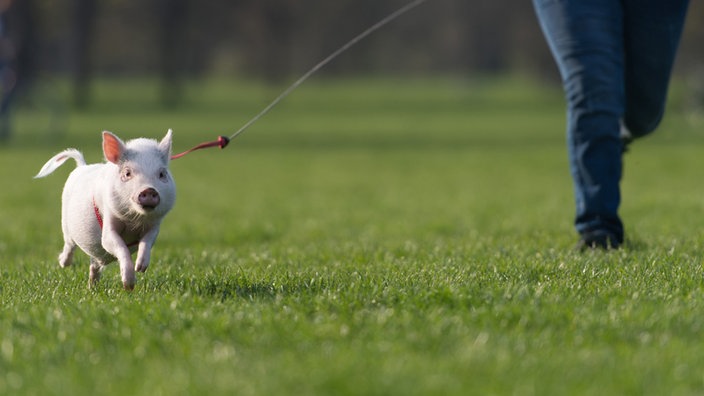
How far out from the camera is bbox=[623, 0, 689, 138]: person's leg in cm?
620

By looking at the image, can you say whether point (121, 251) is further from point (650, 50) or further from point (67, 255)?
point (650, 50)

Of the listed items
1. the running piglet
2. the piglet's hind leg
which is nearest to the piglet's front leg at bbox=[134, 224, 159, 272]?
the running piglet

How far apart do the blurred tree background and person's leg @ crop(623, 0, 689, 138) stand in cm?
3093

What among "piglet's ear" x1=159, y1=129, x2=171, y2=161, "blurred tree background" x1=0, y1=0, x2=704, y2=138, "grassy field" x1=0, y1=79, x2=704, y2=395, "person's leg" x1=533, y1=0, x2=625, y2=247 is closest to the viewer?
"grassy field" x1=0, y1=79, x2=704, y2=395

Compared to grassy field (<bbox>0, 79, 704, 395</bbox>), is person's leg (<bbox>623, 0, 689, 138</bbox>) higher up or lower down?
higher up

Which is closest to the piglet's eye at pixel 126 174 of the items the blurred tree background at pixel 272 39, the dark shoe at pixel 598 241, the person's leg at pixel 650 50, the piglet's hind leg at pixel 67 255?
the piglet's hind leg at pixel 67 255

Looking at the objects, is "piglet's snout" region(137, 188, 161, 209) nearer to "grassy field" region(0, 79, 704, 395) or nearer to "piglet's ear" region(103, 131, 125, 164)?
"piglet's ear" region(103, 131, 125, 164)

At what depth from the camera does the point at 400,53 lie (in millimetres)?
113125

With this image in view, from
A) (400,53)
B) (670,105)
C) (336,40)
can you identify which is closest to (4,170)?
(670,105)

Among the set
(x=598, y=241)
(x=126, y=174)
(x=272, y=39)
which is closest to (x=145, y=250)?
(x=126, y=174)

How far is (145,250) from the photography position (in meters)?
4.71

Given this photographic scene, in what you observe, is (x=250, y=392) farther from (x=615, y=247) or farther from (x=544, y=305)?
(x=615, y=247)

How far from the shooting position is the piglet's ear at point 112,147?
4535mm

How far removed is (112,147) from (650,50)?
345 centimetres
